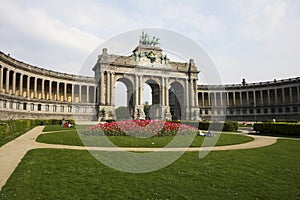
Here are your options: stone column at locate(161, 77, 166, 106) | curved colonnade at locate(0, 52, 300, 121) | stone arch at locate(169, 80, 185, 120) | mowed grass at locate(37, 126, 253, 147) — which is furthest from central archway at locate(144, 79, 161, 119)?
mowed grass at locate(37, 126, 253, 147)

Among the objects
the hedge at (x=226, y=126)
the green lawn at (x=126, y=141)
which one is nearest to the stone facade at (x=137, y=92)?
A: the hedge at (x=226, y=126)

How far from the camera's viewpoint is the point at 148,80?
266 feet

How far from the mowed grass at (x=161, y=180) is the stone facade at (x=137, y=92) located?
183ft

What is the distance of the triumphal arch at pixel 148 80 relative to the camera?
74312 mm

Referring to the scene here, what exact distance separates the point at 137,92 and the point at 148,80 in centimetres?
741

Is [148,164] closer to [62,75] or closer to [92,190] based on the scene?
[92,190]

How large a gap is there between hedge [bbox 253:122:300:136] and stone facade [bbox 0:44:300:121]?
36.3 m

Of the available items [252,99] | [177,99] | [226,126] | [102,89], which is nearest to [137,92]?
[102,89]

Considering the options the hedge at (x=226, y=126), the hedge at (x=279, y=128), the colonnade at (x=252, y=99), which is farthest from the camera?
the colonnade at (x=252, y=99)

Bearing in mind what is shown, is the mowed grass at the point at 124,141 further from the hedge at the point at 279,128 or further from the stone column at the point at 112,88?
the stone column at the point at 112,88

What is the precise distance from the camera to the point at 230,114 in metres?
97.8

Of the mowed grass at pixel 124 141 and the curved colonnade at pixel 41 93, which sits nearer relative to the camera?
the mowed grass at pixel 124 141

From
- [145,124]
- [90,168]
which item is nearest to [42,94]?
[145,124]

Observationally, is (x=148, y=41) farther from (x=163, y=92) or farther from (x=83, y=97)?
(x=83, y=97)
